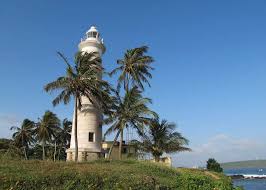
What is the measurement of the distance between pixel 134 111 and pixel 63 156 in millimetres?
38605

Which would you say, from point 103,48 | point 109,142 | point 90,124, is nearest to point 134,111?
point 90,124

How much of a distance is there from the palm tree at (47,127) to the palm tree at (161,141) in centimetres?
2676

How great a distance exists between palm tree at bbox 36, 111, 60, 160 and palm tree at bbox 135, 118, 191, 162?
26.8 m

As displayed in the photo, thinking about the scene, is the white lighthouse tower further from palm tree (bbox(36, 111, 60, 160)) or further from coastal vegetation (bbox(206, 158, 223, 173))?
palm tree (bbox(36, 111, 60, 160))

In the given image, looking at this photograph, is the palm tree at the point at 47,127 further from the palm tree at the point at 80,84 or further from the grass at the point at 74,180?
the grass at the point at 74,180

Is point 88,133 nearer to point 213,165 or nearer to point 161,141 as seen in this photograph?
point 161,141

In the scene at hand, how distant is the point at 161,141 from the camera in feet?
140

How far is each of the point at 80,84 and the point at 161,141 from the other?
14193mm

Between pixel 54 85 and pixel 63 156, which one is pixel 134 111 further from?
pixel 63 156

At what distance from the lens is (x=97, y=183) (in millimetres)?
17016

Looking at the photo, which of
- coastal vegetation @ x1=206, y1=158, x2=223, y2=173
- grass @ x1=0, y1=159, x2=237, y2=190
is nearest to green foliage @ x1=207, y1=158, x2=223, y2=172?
coastal vegetation @ x1=206, y1=158, x2=223, y2=173

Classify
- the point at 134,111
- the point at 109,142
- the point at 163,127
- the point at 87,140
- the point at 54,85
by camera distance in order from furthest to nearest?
the point at 109,142 → the point at 163,127 → the point at 134,111 → the point at 87,140 → the point at 54,85

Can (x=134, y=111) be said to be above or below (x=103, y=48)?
below

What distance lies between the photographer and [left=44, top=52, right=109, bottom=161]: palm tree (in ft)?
106
